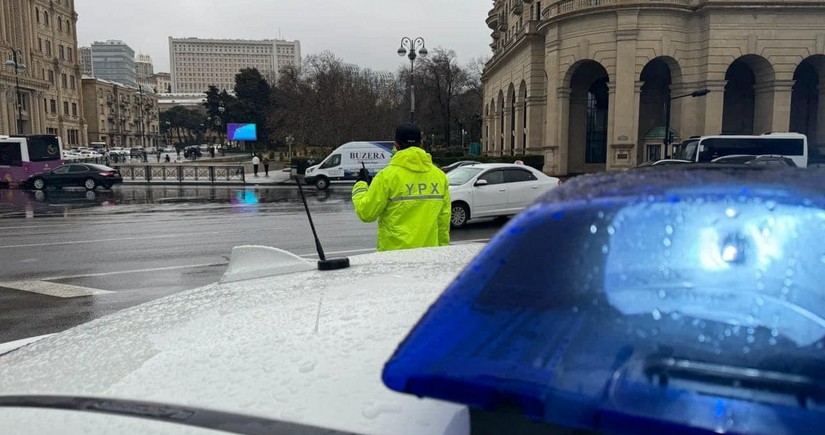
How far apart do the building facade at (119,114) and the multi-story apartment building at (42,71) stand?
365 inches

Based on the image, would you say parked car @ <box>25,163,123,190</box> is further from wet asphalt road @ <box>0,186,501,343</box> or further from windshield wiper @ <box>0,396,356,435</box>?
windshield wiper @ <box>0,396,356,435</box>

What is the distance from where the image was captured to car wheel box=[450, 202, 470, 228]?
46.0ft

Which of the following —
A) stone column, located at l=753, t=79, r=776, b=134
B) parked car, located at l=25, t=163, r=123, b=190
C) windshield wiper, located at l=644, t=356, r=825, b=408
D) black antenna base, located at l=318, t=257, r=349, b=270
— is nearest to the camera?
windshield wiper, located at l=644, t=356, r=825, b=408

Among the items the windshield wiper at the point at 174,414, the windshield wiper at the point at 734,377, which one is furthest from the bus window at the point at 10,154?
the windshield wiper at the point at 734,377

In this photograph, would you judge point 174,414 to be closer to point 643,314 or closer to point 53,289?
point 643,314

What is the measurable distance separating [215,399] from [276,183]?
33.5m

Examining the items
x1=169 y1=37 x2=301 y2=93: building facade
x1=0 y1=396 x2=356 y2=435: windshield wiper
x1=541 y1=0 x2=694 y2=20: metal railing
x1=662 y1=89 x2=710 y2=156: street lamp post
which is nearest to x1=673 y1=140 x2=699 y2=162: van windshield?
x1=662 y1=89 x2=710 y2=156: street lamp post

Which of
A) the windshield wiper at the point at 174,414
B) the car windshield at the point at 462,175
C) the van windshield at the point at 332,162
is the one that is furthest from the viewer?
the van windshield at the point at 332,162

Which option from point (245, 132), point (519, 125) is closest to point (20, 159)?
point (245, 132)

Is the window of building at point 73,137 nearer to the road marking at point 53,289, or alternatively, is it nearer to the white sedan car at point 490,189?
the white sedan car at point 490,189

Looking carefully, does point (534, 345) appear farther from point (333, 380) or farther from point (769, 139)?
point (769, 139)

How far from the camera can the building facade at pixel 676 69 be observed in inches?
1476

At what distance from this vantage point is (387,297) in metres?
1.89

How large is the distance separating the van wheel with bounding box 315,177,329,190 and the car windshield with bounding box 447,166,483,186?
16.1 metres
